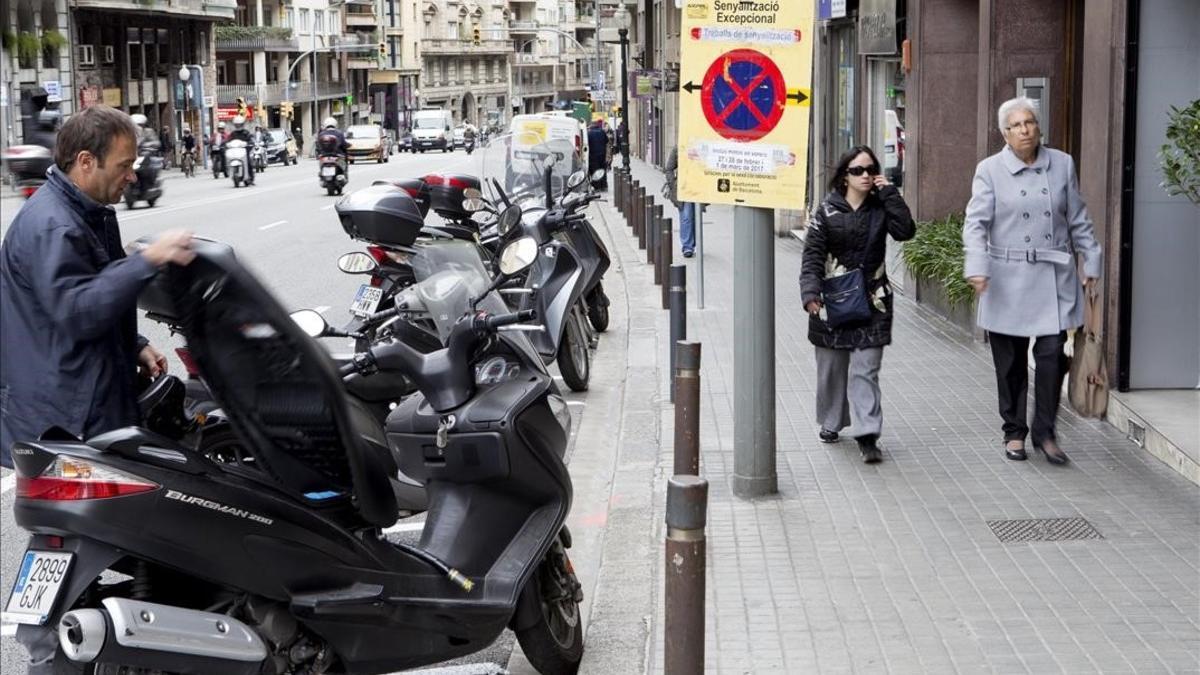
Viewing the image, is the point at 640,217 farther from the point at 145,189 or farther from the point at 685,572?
the point at 685,572

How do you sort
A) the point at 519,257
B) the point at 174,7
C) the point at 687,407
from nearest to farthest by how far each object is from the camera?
the point at 519,257, the point at 687,407, the point at 174,7

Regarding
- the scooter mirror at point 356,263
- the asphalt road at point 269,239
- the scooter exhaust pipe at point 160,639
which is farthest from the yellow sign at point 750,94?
the scooter exhaust pipe at point 160,639

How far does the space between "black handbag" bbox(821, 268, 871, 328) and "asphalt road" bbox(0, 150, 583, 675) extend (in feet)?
8.32

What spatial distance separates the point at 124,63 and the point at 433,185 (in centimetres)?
5657

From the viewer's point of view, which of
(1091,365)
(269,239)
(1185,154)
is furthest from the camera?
(269,239)

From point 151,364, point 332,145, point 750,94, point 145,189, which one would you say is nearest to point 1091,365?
point 750,94

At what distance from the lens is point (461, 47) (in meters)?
132

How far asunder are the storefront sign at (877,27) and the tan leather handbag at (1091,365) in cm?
847

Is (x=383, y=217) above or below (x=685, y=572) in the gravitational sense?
above

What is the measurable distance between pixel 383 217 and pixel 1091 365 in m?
3.85

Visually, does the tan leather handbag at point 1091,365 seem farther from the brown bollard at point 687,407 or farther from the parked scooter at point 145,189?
the parked scooter at point 145,189

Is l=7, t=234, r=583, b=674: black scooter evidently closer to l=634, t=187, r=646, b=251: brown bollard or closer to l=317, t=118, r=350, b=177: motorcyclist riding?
l=634, t=187, r=646, b=251: brown bollard

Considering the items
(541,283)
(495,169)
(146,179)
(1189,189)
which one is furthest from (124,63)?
(1189,189)

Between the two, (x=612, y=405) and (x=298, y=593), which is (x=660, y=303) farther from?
(x=298, y=593)
